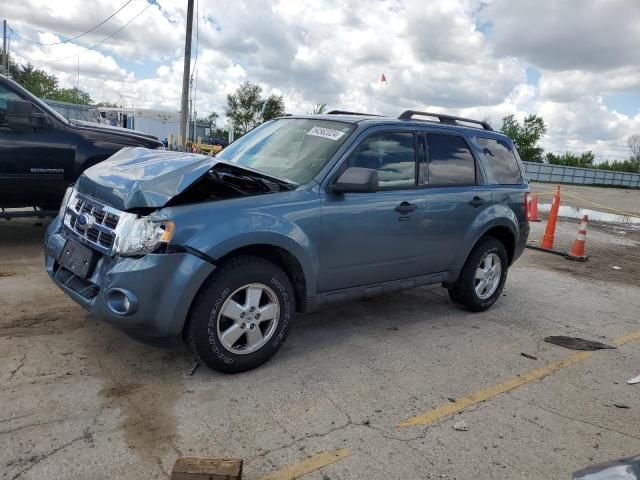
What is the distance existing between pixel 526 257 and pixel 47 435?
7920mm

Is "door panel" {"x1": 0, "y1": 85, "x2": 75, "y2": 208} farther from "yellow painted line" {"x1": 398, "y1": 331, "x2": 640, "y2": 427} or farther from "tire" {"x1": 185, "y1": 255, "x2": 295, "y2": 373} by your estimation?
"yellow painted line" {"x1": 398, "y1": 331, "x2": 640, "y2": 427}

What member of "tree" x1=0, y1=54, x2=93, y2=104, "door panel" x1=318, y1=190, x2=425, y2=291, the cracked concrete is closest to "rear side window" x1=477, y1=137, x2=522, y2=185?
"door panel" x1=318, y1=190, x2=425, y2=291

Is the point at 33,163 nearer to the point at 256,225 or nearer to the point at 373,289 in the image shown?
the point at 256,225

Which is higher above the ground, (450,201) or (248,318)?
(450,201)

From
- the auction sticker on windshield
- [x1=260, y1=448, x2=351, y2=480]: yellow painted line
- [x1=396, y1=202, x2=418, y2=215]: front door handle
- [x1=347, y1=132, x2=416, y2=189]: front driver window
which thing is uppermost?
the auction sticker on windshield

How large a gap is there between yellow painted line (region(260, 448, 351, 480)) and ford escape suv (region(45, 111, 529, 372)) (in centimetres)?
102

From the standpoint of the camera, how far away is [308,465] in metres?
2.73

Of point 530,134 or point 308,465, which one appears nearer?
point 308,465

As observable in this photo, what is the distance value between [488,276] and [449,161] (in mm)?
1321

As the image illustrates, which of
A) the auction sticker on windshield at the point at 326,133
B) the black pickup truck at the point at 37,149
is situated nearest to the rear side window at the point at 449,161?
the auction sticker on windshield at the point at 326,133

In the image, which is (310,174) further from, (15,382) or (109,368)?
(15,382)

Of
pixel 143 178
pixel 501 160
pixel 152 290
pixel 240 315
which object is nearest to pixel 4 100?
pixel 143 178

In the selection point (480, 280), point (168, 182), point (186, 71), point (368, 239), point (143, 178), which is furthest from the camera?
point (186, 71)

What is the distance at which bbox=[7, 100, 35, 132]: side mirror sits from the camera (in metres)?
6.05
